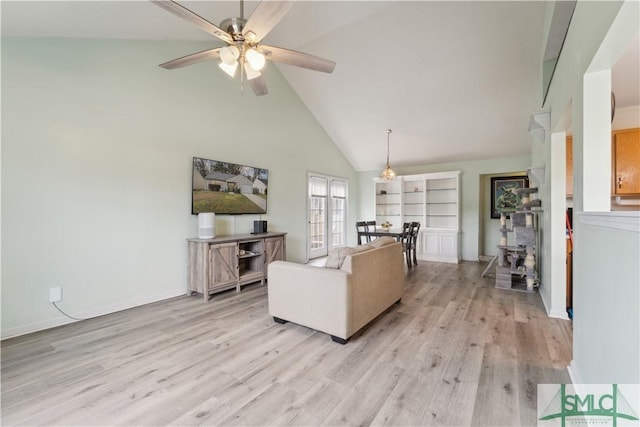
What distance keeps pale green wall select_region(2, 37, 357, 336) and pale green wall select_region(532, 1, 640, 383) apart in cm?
411

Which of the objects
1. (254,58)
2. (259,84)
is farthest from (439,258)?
(254,58)

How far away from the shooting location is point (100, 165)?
10.1ft

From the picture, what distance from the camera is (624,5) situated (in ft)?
3.87

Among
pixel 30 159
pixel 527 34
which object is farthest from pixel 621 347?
pixel 30 159

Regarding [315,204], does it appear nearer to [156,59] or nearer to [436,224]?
[436,224]

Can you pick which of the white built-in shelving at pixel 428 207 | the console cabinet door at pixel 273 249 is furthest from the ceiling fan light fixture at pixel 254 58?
the white built-in shelving at pixel 428 207

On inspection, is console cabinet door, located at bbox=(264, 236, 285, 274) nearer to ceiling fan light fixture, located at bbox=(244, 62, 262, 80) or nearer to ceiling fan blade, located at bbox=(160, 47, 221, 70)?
ceiling fan light fixture, located at bbox=(244, 62, 262, 80)

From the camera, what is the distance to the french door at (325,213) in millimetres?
→ 6332

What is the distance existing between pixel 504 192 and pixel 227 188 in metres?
6.25

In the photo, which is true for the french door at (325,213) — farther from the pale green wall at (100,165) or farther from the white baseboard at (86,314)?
the white baseboard at (86,314)

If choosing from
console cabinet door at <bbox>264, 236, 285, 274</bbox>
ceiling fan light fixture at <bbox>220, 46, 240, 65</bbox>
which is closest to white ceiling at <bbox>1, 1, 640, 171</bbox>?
ceiling fan light fixture at <bbox>220, 46, 240, 65</bbox>

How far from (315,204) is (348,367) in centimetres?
462

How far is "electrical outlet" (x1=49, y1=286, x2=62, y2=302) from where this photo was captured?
2.79 metres

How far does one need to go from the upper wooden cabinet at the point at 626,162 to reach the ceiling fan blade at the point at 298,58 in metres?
3.49
